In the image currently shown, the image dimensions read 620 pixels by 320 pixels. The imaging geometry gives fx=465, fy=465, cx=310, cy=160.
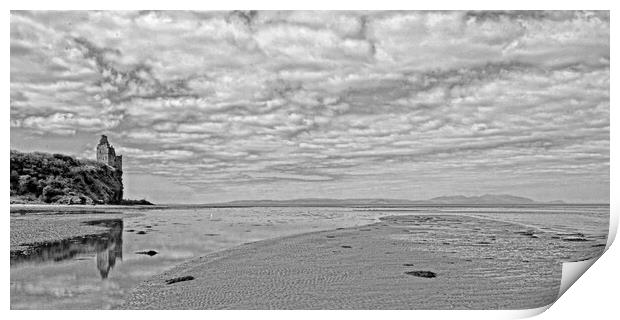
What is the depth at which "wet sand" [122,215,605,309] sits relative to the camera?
5527 millimetres

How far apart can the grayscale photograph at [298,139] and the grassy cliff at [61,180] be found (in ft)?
0.15

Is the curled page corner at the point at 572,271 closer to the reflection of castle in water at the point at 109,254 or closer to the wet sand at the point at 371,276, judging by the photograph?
the wet sand at the point at 371,276

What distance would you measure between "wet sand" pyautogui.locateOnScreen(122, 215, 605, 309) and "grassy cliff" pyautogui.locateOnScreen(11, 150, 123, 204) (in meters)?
2.42

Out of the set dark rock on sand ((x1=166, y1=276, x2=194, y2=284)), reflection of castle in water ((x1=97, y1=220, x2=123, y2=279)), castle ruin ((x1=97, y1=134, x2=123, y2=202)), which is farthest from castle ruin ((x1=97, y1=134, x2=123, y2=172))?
dark rock on sand ((x1=166, y1=276, x2=194, y2=284))

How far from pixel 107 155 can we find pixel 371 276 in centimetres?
437

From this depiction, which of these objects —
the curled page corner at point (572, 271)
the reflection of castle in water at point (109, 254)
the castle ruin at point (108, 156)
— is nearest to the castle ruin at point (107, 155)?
the castle ruin at point (108, 156)

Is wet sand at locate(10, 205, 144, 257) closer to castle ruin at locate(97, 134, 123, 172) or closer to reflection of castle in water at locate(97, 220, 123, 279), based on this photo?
reflection of castle in water at locate(97, 220, 123, 279)

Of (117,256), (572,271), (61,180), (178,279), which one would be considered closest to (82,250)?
(117,256)

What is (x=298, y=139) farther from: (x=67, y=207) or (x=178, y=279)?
(x=67, y=207)

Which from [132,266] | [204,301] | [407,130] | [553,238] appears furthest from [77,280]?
[553,238]

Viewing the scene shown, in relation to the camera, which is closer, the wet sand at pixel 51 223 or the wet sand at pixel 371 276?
the wet sand at pixel 371 276

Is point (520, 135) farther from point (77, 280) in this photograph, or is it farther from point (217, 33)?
point (77, 280)

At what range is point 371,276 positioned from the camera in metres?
6.07

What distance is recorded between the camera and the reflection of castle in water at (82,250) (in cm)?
641
